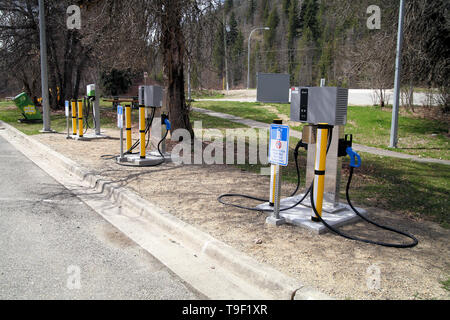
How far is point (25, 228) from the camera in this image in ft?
16.8

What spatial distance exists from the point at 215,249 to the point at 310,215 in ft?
5.18

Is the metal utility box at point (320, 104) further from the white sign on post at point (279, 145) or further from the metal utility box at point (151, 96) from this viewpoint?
the metal utility box at point (151, 96)

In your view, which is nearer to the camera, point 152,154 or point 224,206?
point 224,206

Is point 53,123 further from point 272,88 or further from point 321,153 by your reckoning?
point 321,153

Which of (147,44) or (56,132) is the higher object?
(147,44)

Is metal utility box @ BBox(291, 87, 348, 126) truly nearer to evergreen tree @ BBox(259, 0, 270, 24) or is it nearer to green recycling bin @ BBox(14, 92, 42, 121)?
green recycling bin @ BBox(14, 92, 42, 121)

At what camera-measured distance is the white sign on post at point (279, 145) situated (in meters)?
4.84

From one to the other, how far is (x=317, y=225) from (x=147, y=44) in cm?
810

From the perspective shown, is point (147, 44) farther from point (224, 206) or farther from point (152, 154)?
point (224, 206)

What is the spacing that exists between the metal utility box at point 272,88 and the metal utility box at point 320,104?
0.17 m

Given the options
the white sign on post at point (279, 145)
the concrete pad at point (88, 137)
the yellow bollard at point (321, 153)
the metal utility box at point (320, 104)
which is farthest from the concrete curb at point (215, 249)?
the concrete pad at point (88, 137)

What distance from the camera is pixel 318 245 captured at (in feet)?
14.5

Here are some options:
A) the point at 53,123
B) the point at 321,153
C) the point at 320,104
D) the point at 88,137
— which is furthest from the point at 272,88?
the point at 53,123
